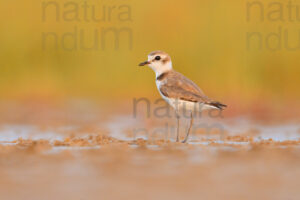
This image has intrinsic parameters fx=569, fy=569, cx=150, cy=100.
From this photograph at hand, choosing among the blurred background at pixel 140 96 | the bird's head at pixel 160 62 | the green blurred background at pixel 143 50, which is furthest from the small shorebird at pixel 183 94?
the green blurred background at pixel 143 50

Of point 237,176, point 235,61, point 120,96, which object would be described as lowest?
point 237,176

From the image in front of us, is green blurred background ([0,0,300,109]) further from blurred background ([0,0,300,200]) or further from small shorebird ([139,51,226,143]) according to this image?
small shorebird ([139,51,226,143])

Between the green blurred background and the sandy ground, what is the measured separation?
4.33 meters

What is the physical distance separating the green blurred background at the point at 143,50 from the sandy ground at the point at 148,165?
4334 mm

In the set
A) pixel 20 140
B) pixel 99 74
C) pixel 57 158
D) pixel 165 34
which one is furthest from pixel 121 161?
pixel 165 34

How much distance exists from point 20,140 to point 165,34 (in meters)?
8.29

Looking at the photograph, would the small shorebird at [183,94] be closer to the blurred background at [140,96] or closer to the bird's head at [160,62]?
the bird's head at [160,62]

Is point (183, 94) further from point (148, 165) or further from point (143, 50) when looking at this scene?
point (143, 50)

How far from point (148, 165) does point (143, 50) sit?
380 inches

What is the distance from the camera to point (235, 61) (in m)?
15.5

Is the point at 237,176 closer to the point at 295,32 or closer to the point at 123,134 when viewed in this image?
the point at 123,134

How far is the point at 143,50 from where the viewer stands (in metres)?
16.1

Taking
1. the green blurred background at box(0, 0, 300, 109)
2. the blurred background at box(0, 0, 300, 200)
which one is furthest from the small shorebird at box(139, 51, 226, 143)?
the green blurred background at box(0, 0, 300, 109)

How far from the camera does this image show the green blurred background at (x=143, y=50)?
1504cm
